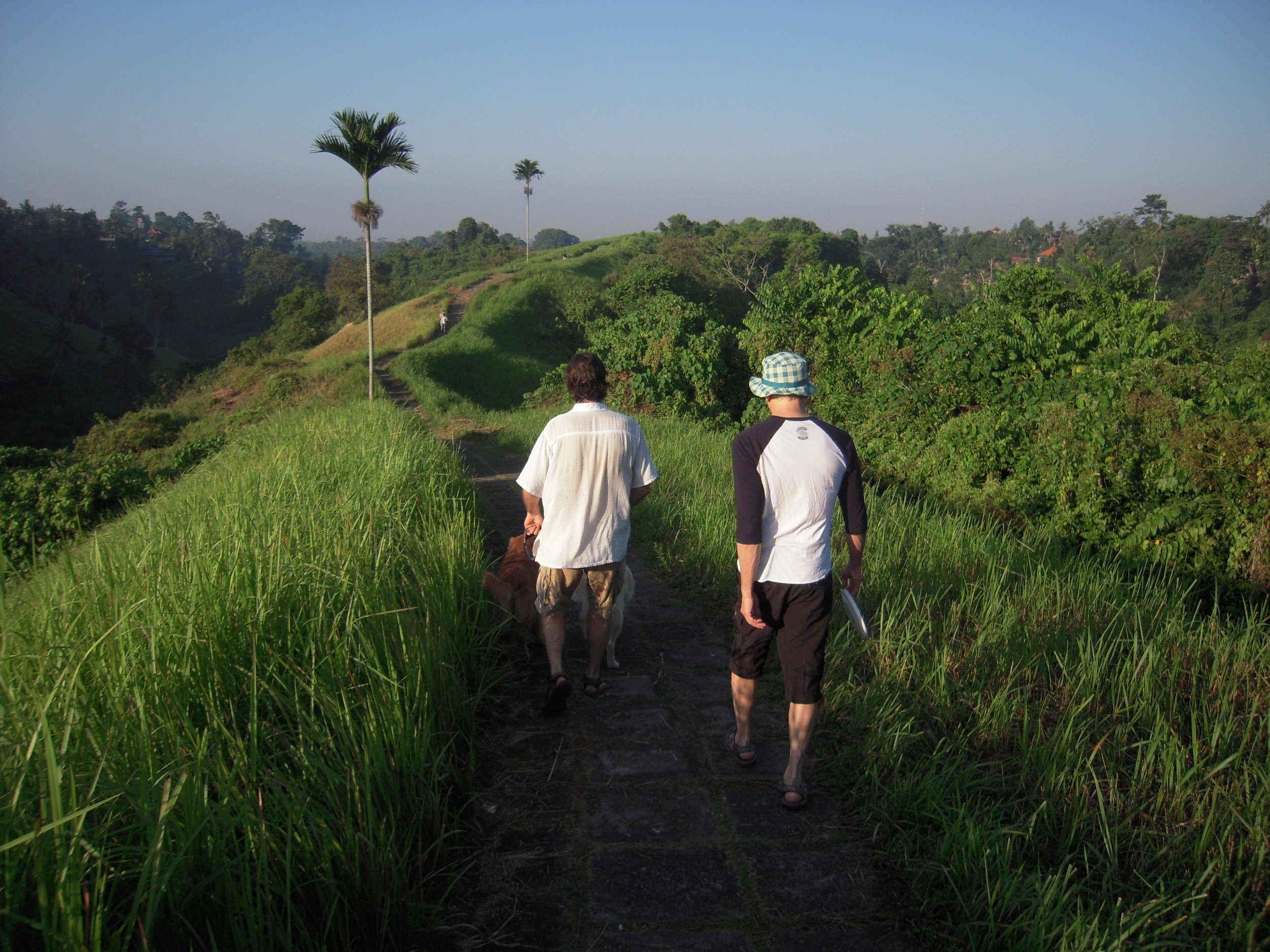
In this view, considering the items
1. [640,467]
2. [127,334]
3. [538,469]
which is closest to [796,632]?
[640,467]

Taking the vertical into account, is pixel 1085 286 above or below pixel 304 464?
above

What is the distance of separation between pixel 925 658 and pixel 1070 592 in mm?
1324

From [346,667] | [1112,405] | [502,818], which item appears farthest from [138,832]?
[1112,405]

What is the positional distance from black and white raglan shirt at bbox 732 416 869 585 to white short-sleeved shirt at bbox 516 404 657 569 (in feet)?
2.48

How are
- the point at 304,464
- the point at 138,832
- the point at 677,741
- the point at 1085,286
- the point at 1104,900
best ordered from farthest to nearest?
the point at 1085,286 < the point at 304,464 < the point at 677,741 < the point at 1104,900 < the point at 138,832

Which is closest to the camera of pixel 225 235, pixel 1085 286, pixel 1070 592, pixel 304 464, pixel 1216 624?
pixel 1216 624

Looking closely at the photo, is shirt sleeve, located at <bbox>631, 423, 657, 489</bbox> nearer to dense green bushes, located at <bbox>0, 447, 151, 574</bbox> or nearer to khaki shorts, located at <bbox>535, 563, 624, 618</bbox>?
khaki shorts, located at <bbox>535, 563, 624, 618</bbox>

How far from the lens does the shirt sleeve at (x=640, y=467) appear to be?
3514 millimetres

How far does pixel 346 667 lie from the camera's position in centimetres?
257

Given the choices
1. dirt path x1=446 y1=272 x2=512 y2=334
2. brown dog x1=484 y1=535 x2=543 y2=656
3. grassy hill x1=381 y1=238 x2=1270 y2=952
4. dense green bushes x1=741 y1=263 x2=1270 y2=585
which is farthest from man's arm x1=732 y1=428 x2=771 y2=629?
dirt path x1=446 y1=272 x2=512 y2=334

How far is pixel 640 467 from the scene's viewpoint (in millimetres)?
3527

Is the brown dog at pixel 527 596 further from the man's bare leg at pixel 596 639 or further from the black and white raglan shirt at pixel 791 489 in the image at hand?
the black and white raglan shirt at pixel 791 489

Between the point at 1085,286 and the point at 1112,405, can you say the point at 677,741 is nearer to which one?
the point at 1112,405

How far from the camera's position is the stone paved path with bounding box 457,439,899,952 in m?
2.17
